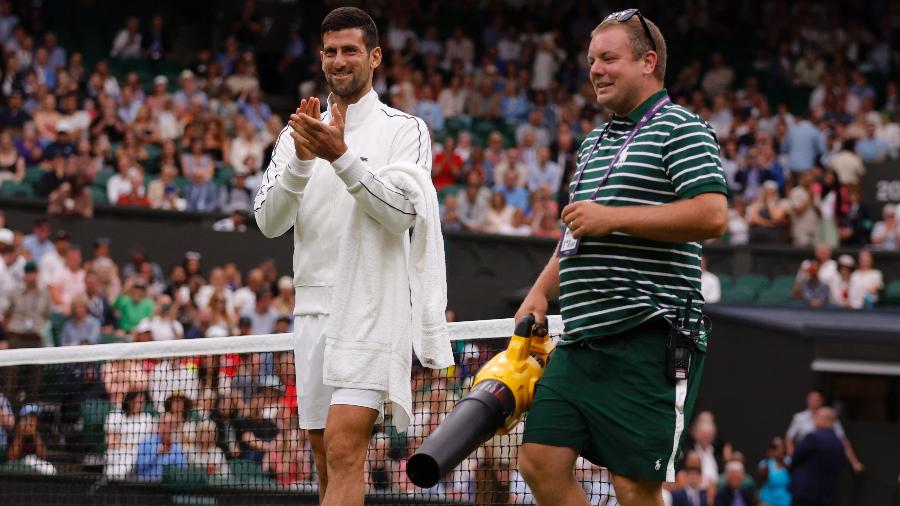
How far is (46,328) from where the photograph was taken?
14930 mm

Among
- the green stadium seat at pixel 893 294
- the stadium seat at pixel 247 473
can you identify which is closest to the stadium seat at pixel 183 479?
the stadium seat at pixel 247 473

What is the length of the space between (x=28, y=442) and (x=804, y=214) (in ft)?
45.9

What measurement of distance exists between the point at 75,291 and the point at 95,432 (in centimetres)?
719

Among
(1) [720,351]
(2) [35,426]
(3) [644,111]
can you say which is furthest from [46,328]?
(3) [644,111]

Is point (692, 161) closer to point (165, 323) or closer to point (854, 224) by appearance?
point (165, 323)

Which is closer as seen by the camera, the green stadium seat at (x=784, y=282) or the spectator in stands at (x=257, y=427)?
the spectator in stands at (x=257, y=427)

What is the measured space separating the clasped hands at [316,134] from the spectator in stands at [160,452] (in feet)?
10.3

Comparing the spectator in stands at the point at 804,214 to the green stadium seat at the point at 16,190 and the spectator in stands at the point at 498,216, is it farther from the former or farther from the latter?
the green stadium seat at the point at 16,190

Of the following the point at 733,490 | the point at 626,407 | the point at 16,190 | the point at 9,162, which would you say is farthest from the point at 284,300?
the point at 626,407

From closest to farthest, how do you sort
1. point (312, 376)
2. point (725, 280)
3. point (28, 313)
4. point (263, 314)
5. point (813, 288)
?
point (312, 376) → point (28, 313) → point (263, 314) → point (813, 288) → point (725, 280)

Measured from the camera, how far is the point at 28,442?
878cm

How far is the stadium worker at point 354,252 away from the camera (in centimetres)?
549

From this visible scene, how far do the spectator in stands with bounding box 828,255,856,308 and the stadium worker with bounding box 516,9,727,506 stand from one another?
14316mm

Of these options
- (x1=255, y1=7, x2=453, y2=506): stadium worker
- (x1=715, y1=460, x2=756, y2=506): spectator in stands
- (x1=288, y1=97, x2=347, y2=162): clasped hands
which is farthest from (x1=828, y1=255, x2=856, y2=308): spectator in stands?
(x1=288, y1=97, x2=347, y2=162): clasped hands
